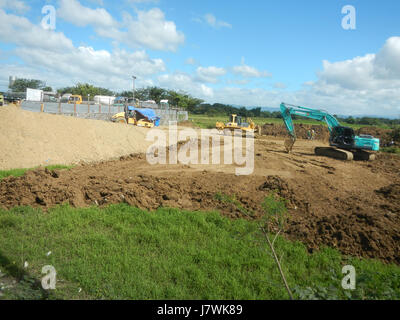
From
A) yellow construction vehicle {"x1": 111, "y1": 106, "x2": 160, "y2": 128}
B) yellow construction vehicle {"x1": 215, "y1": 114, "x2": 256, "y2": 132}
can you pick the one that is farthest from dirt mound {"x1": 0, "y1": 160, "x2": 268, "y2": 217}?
yellow construction vehicle {"x1": 215, "y1": 114, "x2": 256, "y2": 132}

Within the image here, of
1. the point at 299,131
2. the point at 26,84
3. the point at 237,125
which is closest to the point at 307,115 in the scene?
the point at 237,125

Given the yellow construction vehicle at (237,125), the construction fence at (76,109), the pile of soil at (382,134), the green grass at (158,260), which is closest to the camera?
the green grass at (158,260)

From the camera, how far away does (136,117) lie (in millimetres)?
28375

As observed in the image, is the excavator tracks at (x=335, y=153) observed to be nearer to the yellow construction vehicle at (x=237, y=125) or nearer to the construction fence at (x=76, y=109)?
the yellow construction vehicle at (x=237, y=125)

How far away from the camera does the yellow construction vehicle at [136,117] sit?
87.3ft

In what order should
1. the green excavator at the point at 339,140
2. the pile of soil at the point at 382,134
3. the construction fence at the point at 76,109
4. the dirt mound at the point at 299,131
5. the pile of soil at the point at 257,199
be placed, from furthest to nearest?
the dirt mound at the point at 299,131
the pile of soil at the point at 382,134
the construction fence at the point at 76,109
the green excavator at the point at 339,140
the pile of soil at the point at 257,199

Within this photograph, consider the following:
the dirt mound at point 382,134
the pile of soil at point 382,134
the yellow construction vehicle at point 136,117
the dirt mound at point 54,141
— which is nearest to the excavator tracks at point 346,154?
the dirt mound at point 54,141

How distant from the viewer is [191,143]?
17.6 metres

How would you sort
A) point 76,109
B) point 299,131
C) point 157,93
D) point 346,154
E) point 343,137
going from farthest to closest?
point 157,93, point 299,131, point 76,109, point 343,137, point 346,154

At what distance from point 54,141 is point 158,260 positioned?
12.1 m

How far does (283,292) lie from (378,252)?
2.44 meters

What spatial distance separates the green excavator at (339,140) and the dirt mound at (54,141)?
31.8ft

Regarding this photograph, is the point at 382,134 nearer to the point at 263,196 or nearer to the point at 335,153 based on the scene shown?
the point at 335,153
